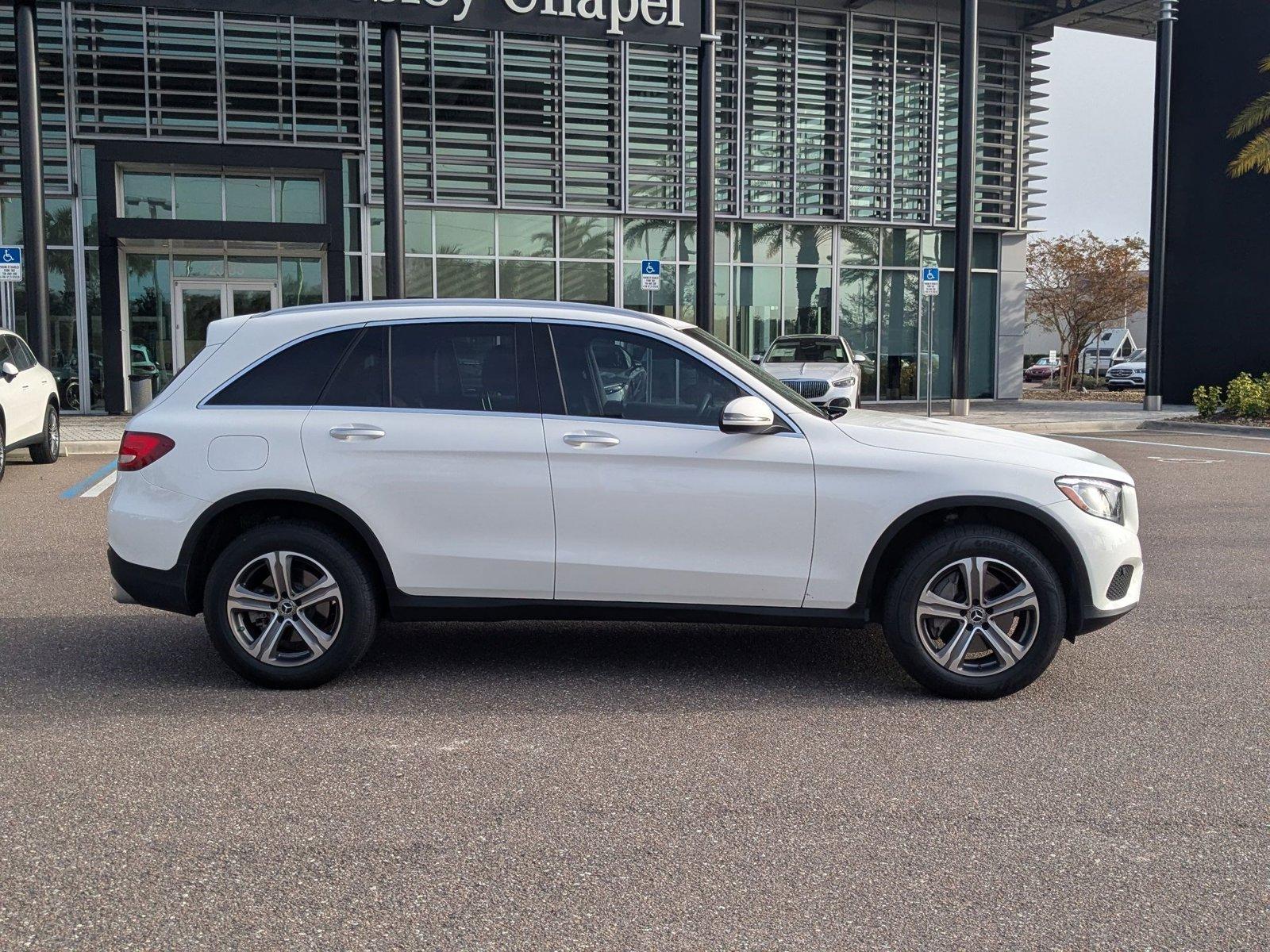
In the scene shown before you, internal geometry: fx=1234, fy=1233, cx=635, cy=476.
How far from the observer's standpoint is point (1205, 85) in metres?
29.9

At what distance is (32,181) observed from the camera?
20.7 m

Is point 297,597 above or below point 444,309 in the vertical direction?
below

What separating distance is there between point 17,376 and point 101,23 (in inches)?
496

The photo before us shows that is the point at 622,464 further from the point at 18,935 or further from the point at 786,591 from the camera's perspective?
the point at 18,935

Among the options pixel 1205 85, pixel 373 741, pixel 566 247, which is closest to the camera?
pixel 373 741

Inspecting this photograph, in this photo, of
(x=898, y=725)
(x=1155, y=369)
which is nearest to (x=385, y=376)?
(x=898, y=725)

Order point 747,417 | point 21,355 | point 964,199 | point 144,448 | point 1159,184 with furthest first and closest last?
1. point 1159,184
2. point 964,199
3. point 21,355
4. point 144,448
5. point 747,417

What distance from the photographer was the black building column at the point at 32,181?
67.1 feet

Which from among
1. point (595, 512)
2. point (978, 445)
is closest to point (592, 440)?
point (595, 512)

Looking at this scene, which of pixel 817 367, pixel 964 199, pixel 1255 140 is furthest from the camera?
pixel 964 199

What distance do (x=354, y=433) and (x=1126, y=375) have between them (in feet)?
135

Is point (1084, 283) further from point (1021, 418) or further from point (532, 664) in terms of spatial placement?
point (532, 664)

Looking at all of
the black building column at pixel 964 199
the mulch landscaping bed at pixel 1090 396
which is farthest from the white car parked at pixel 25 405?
the mulch landscaping bed at pixel 1090 396

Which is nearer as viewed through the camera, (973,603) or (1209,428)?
(973,603)
